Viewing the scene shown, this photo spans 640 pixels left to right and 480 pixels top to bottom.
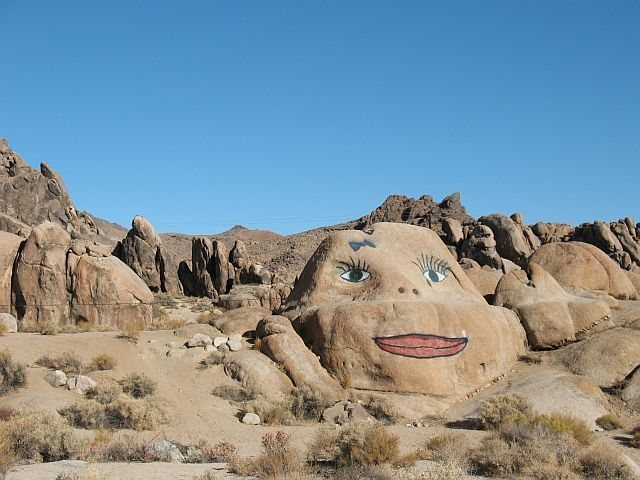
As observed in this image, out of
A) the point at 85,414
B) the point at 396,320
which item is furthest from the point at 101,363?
the point at 396,320

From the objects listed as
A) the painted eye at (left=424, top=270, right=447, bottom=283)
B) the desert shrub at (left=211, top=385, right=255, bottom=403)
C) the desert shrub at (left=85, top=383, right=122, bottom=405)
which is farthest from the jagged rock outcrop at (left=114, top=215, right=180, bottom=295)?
the desert shrub at (left=85, top=383, right=122, bottom=405)

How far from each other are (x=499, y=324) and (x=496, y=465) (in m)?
8.13

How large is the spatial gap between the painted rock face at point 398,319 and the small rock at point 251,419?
2565 millimetres

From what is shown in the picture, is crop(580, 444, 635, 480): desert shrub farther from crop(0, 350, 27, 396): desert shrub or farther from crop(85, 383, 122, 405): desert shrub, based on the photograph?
crop(0, 350, 27, 396): desert shrub

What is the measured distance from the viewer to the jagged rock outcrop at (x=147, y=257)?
3603cm

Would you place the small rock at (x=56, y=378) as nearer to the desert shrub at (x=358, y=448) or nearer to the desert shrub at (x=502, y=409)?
the desert shrub at (x=358, y=448)

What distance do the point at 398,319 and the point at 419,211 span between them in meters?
52.5

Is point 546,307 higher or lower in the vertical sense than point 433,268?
lower

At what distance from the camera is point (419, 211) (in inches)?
2635

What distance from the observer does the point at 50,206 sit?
49312 mm

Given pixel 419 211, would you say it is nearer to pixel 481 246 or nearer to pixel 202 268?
pixel 481 246

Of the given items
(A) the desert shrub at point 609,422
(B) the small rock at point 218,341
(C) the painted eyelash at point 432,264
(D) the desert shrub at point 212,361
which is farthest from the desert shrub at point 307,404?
(A) the desert shrub at point 609,422

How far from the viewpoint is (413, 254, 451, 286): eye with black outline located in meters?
17.5

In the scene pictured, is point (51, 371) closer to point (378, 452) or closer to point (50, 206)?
point (378, 452)
